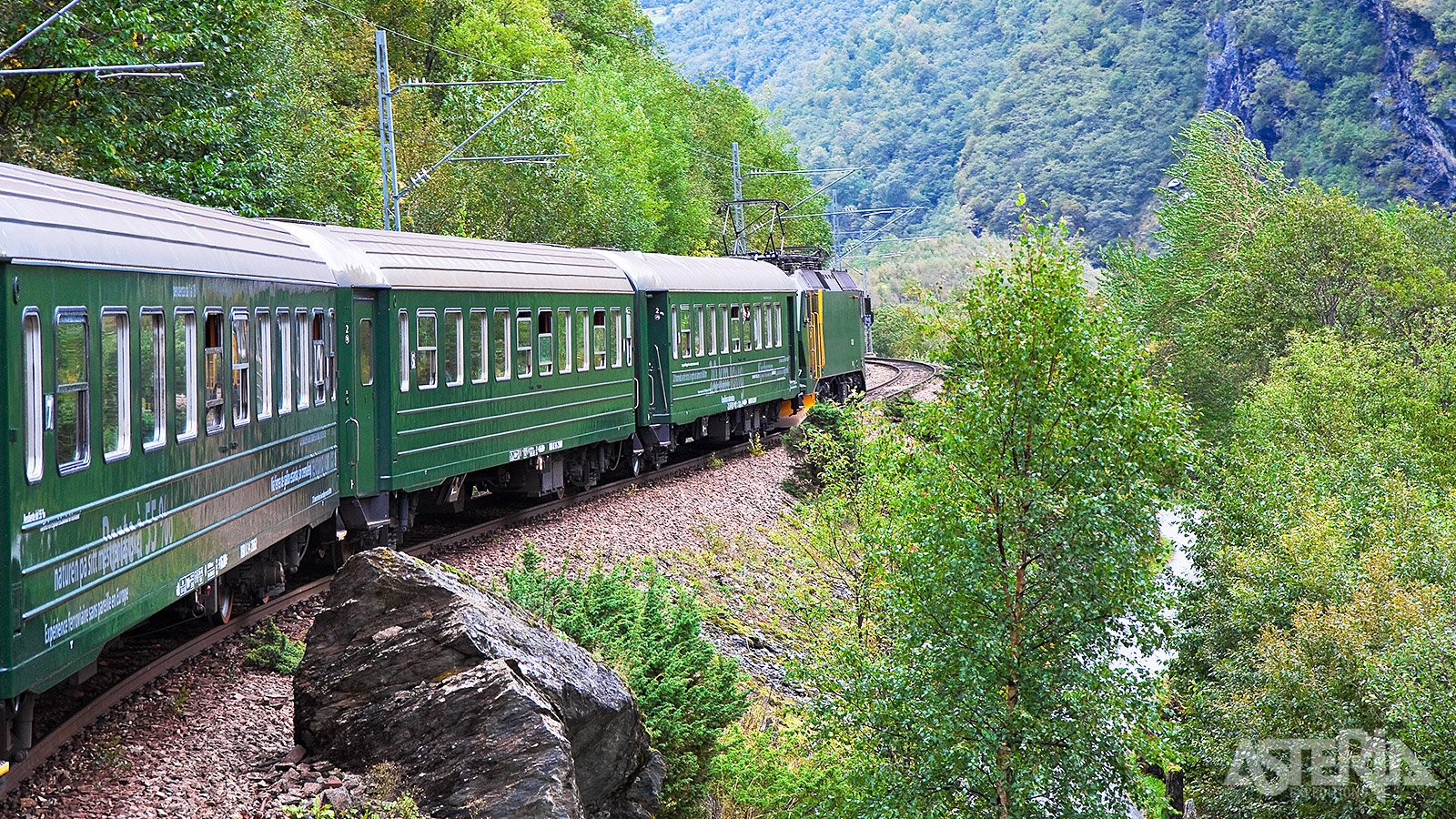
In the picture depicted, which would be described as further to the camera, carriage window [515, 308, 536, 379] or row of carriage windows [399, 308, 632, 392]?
carriage window [515, 308, 536, 379]

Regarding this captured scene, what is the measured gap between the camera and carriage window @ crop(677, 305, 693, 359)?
20.8 metres

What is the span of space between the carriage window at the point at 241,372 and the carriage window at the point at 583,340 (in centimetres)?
784

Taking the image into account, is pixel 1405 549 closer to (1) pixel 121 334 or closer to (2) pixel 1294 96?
(1) pixel 121 334

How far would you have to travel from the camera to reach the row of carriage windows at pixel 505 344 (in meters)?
13.7

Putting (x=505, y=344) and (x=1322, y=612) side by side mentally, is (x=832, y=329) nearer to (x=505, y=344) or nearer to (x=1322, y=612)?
(x=1322, y=612)

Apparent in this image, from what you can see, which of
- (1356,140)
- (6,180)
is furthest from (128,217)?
(1356,140)

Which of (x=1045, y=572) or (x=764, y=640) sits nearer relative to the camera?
(x=1045, y=572)

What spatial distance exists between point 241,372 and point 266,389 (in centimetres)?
60

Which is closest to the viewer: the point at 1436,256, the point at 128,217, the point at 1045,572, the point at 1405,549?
the point at 128,217

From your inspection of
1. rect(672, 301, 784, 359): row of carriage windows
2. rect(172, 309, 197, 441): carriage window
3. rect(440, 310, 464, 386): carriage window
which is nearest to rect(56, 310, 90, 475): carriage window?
rect(172, 309, 197, 441): carriage window

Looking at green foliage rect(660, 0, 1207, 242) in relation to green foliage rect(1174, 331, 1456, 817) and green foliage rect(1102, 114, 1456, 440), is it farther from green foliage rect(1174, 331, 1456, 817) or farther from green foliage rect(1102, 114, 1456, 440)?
green foliage rect(1174, 331, 1456, 817)

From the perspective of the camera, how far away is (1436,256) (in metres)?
48.1

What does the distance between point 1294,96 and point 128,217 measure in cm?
10414

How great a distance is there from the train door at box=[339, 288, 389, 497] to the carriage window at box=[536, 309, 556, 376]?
3.34m
